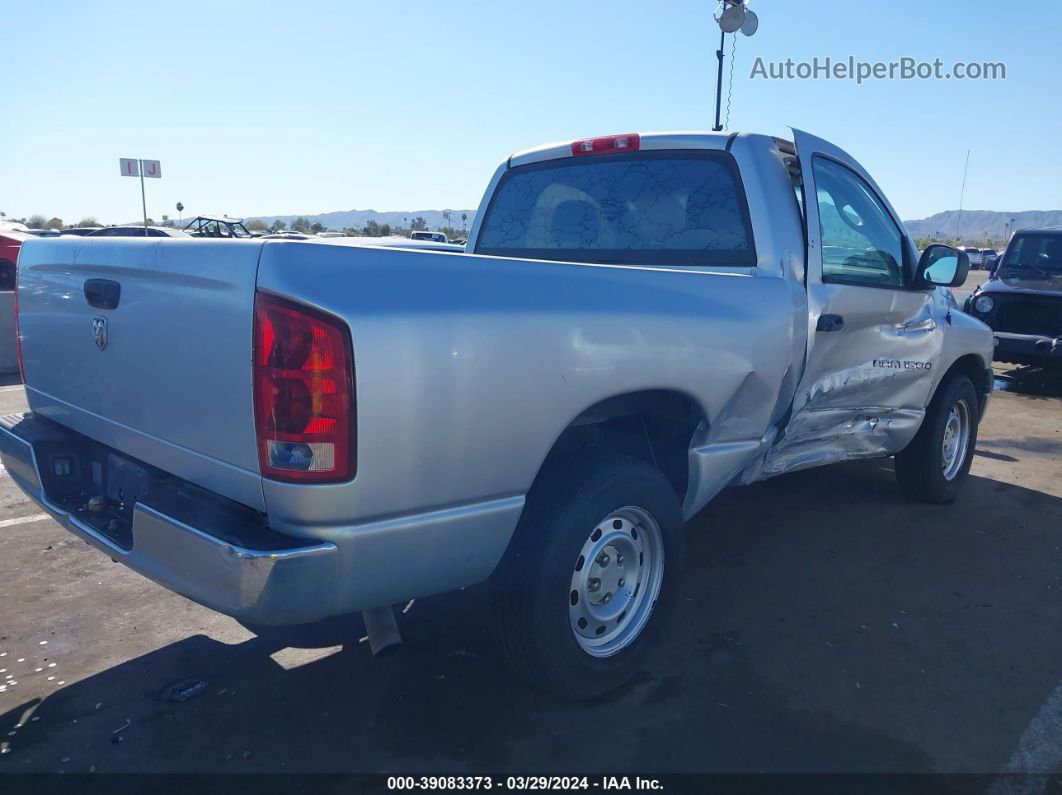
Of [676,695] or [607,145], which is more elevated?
[607,145]

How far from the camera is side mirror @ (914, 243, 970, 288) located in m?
4.56

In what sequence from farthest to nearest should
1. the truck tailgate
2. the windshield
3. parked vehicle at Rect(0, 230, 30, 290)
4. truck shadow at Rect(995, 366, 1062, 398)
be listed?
parked vehicle at Rect(0, 230, 30, 290) < the windshield < truck shadow at Rect(995, 366, 1062, 398) < the truck tailgate

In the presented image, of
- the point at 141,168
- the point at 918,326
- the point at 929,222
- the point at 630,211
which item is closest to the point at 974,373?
the point at 918,326

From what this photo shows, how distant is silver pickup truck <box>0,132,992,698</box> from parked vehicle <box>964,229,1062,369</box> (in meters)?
6.86

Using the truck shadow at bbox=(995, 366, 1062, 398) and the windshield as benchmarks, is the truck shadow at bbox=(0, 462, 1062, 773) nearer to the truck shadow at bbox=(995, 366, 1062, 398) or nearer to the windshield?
the truck shadow at bbox=(995, 366, 1062, 398)

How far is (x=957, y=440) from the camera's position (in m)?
5.64

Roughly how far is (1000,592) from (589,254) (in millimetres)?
2625

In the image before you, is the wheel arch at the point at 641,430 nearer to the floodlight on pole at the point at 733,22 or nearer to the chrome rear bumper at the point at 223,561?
the chrome rear bumper at the point at 223,561

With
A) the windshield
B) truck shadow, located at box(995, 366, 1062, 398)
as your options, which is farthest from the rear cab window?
the windshield

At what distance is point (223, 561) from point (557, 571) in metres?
1.06

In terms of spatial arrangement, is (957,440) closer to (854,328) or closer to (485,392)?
(854,328)

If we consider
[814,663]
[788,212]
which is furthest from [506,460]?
[788,212]

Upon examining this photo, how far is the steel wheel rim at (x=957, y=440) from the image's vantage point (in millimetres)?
5555

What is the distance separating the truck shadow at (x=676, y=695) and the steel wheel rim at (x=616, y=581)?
23 centimetres
